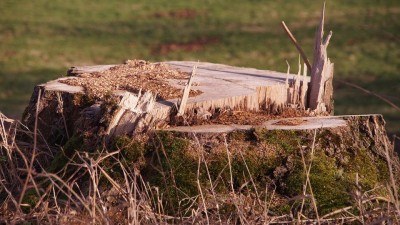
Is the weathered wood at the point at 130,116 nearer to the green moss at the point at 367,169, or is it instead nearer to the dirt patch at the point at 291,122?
the dirt patch at the point at 291,122

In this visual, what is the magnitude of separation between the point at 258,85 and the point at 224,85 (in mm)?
217

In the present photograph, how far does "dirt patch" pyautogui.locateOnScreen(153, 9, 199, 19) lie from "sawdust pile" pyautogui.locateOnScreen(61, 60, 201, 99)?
40.1ft

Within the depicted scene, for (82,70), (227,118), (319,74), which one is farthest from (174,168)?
(82,70)

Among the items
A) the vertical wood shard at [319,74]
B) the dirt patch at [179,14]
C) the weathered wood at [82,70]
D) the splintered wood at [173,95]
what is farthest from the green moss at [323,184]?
the dirt patch at [179,14]

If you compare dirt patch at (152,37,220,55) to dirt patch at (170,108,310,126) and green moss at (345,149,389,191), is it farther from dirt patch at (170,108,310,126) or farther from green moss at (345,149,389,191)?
green moss at (345,149,389,191)

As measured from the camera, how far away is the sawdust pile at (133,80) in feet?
15.0

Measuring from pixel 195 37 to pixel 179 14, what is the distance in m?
2.34

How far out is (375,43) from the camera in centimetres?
1506

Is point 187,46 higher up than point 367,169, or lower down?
lower down

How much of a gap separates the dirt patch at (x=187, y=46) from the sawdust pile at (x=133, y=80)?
8.86 m

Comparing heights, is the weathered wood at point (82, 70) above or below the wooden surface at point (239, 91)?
above

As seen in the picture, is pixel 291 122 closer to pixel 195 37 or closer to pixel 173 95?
pixel 173 95

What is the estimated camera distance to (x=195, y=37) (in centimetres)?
1546

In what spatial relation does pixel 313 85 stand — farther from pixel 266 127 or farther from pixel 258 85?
pixel 266 127
